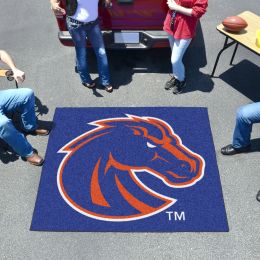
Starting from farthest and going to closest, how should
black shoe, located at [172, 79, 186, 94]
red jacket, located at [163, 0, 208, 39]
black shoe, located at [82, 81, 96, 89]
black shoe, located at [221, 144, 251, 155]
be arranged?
black shoe, located at [82, 81, 96, 89]
black shoe, located at [172, 79, 186, 94]
black shoe, located at [221, 144, 251, 155]
red jacket, located at [163, 0, 208, 39]

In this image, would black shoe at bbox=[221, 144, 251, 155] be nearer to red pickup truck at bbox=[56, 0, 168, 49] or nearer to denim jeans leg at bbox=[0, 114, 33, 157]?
red pickup truck at bbox=[56, 0, 168, 49]

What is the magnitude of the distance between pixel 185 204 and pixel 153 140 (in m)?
0.98

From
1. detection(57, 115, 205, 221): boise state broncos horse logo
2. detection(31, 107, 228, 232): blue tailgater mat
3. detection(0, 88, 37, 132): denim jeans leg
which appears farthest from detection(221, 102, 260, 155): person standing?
detection(0, 88, 37, 132): denim jeans leg

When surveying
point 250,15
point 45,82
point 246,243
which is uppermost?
point 250,15

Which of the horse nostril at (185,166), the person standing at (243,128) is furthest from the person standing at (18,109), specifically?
the person standing at (243,128)

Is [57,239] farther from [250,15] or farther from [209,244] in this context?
[250,15]

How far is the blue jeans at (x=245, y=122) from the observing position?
382cm

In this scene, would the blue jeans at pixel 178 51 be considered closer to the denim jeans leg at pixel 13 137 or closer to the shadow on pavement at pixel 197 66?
the shadow on pavement at pixel 197 66

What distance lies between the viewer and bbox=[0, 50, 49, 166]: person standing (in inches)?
153

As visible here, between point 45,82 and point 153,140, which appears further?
point 45,82

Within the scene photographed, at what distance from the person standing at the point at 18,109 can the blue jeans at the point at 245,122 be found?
7.82ft

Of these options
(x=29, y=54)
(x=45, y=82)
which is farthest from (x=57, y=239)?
(x=29, y=54)

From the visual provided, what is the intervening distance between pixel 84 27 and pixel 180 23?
3.92ft

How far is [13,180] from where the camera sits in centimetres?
410
